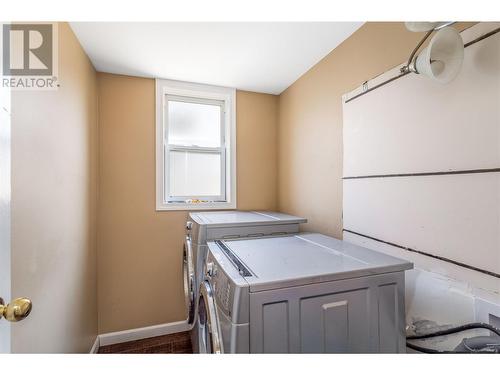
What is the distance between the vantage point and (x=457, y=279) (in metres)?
0.97

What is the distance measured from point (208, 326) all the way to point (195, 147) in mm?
1793

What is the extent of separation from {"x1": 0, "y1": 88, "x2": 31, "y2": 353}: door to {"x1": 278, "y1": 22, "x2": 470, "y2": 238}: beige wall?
65.4 inches

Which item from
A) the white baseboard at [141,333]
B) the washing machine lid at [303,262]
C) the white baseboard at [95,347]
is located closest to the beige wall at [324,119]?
the washing machine lid at [303,262]

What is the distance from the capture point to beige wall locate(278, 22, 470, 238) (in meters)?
1.34

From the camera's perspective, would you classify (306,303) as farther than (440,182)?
No

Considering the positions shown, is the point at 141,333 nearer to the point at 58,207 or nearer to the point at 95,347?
the point at 95,347

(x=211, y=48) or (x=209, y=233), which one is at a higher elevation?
(x=211, y=48)

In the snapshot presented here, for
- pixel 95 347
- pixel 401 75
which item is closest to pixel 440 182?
pixel 401 75

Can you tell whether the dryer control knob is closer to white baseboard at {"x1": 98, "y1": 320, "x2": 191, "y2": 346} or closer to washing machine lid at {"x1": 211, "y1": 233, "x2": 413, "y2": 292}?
washing machine lid at {"x1": 211, "y1": 233, "x2": 413, "y2": 292}

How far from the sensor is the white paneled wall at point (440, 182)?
34.4 inches

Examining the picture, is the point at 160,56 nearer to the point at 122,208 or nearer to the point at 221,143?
the point at 221,143

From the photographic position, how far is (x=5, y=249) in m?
0.77
